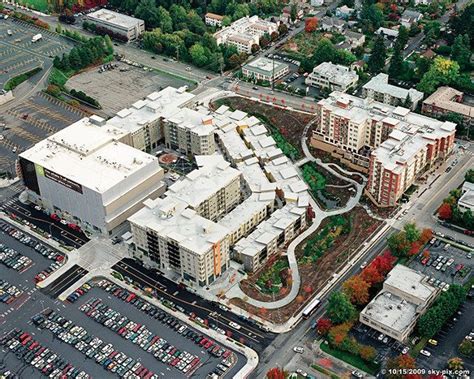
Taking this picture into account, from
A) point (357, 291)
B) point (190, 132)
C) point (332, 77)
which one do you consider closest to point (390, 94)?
point (332, 77)

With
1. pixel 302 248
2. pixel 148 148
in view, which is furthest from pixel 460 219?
pixel 148 148

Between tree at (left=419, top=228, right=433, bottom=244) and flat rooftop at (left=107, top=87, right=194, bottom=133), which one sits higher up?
flat rooftop at (left=107, top=87, right=194, bottom=133)

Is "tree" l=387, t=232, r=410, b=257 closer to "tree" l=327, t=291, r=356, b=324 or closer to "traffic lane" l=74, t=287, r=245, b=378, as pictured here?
"tree" l=327, t=291, r=356, b=324

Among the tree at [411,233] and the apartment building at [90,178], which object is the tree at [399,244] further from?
the apartment building at [90,178]

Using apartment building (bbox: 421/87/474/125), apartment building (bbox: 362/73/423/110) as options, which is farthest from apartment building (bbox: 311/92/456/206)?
apartment building (bbox: 362/73/423/110)

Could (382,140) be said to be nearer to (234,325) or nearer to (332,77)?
(332,77)

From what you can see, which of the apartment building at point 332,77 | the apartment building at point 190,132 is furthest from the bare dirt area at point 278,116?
the apartment building at point 190,132

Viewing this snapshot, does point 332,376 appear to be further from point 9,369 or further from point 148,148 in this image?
point 148,148
